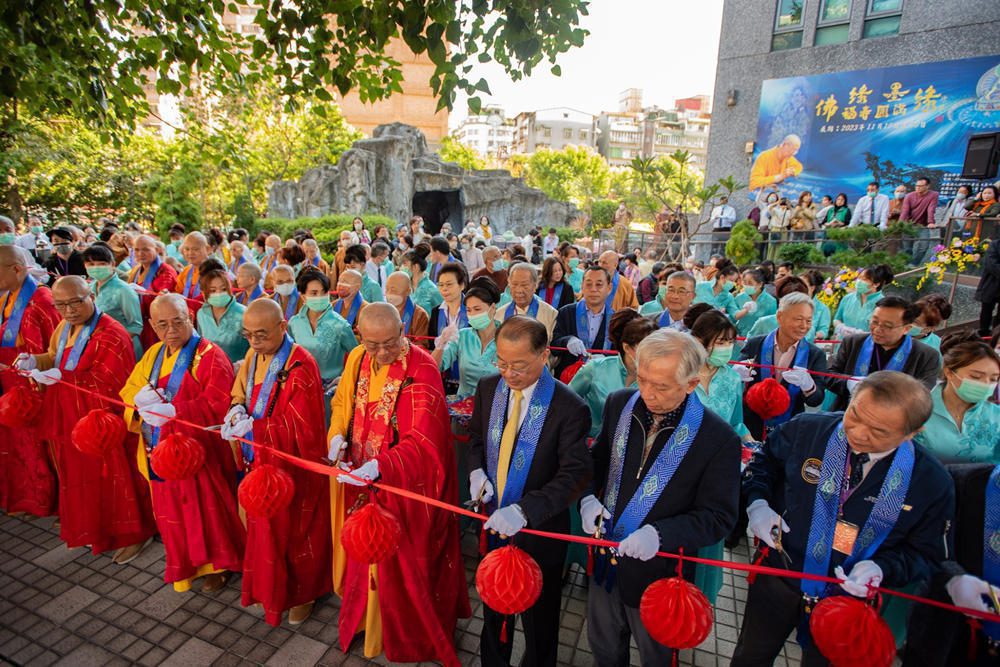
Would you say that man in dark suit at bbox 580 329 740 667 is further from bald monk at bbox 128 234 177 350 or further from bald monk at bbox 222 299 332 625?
bald monk at bbox 128 234 177 350

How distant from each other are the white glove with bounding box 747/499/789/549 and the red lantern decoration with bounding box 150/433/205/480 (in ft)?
10.8

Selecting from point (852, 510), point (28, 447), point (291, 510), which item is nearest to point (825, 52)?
point (852, 510)

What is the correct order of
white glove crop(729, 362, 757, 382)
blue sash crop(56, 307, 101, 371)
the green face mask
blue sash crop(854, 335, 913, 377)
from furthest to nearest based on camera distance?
the green face mask
blue sash crop(854, 335, 913, 377)
white glove crop(729, 362, 757, 382)
blue sash crop(56, 307, 101, 371)

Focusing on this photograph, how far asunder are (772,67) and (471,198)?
17.5 metres

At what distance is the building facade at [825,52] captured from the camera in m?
14.4

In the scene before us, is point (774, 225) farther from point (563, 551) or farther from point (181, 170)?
point (181, 170)

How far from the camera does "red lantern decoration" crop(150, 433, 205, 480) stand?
3.19 m

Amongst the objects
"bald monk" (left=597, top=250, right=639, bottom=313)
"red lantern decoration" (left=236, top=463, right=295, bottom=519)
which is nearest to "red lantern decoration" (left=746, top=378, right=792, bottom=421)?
"bald monk" (left=597, top=250, right=639, bottom=313)

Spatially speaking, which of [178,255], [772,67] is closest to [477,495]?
[178,255]

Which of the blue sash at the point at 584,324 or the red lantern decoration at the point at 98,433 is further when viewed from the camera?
the blue sash at the point at 584,324

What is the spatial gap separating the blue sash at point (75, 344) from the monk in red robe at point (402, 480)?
2316 mm

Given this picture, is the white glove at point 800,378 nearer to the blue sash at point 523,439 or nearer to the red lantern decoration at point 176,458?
the blue sash at point 523,439

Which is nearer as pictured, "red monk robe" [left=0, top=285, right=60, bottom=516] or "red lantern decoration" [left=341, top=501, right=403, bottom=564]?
"red lantern decoration" [left=341, top=501, right=403, bottom=564]

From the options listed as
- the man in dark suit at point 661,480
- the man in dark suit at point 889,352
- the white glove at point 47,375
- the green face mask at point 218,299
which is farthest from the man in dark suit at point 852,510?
the white glove at point 47,375
